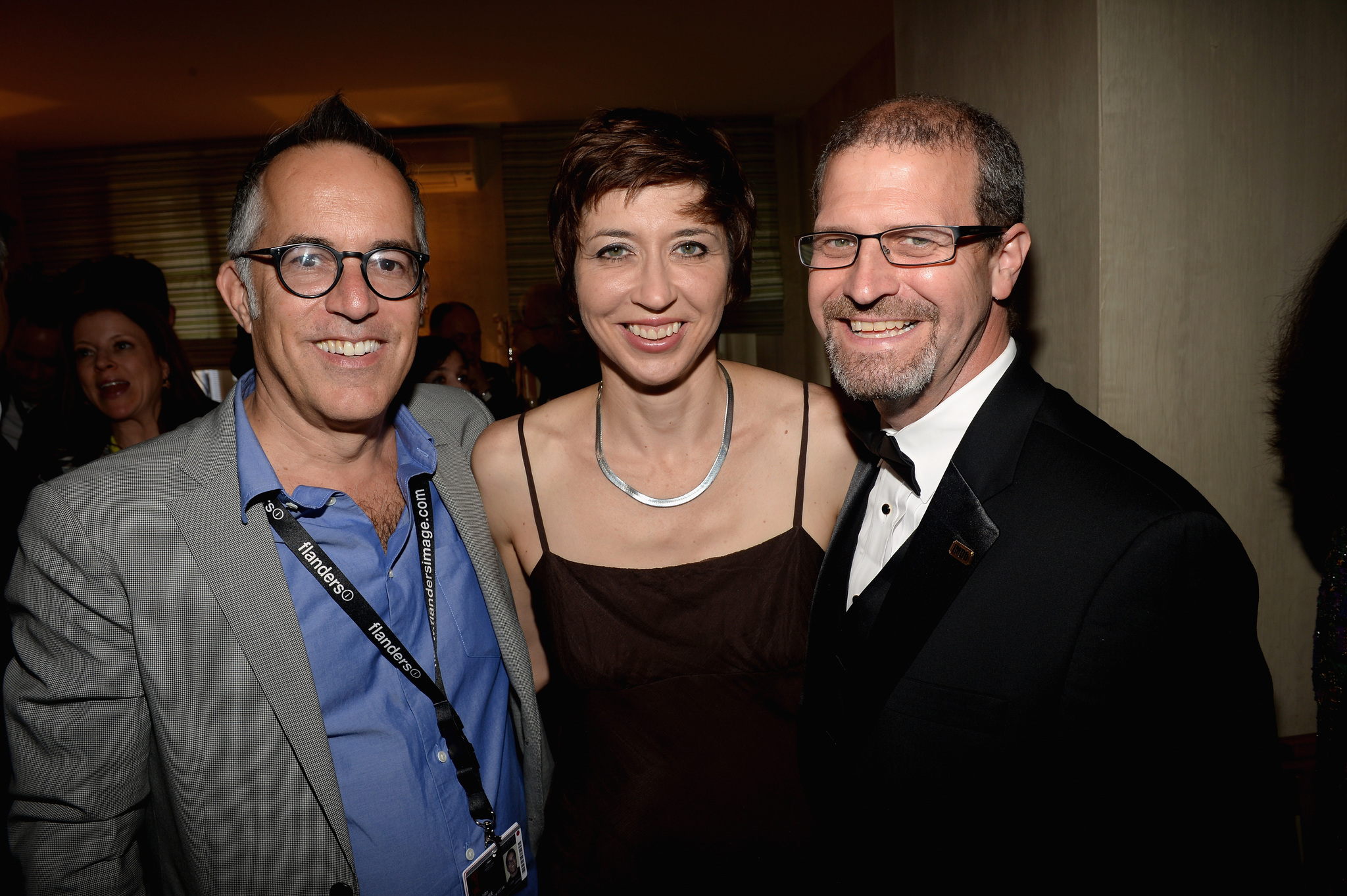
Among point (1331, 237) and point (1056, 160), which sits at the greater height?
point (1056, 160)

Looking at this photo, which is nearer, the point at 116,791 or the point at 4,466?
the point at 116,791

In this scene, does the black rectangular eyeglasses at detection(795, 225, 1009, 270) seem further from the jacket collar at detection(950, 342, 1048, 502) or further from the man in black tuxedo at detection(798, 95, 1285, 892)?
the jacket collar at detection(950, 342, 1048, 502)

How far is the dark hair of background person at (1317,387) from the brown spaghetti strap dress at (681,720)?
1.17m

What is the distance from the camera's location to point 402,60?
20.8ft

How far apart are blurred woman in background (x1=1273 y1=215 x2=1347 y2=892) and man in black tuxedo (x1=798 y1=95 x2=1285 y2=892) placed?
808mm

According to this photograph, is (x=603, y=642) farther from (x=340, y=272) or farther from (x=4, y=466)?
(x=4, y=466)

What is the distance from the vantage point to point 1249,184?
76.0 inches

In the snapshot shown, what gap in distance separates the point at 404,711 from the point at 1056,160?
208 cm

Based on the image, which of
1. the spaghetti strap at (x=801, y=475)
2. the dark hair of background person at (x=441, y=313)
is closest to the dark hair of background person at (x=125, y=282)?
the dark hair of background person at (x=441, y=313)

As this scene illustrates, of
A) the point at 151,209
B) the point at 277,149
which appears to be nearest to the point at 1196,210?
the point at 277,149

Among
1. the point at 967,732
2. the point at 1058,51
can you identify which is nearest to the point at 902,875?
the point at 967,732

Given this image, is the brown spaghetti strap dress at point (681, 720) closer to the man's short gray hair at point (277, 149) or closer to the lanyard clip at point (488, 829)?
the lanyard clip at point (488, 829)

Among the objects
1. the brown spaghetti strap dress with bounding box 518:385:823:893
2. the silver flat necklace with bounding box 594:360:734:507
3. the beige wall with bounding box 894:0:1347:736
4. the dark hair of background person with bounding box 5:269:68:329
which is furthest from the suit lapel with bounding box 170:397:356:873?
the dark hair of background person with bounding box 5:269:68:329

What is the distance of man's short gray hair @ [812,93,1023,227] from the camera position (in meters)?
1.45
